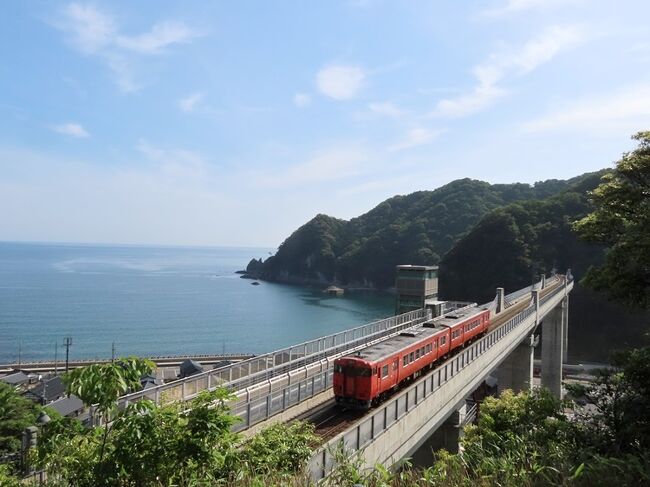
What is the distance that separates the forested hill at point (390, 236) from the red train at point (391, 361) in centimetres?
9732

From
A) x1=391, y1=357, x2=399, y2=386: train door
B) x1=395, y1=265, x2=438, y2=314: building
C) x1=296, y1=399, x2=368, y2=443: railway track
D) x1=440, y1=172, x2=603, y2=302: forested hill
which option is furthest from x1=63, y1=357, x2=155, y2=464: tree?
x1=440, y1=172, x2=603, y2=302: forested hill

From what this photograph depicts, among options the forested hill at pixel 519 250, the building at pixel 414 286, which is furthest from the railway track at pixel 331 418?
the forested hill at pixel 519 250

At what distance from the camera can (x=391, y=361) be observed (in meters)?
15.1

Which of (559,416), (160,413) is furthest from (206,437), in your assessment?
(559,416)

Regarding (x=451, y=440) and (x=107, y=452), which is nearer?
(x=107, y=452)

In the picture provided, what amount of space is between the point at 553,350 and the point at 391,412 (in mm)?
42442

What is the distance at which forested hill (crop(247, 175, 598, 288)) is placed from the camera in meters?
129

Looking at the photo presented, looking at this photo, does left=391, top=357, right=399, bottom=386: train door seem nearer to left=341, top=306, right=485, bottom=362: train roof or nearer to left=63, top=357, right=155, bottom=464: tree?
left=341, top=306, right=485, bottom=362: train roof

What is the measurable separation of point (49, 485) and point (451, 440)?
1722 centimetres

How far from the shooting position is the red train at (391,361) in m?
13.7

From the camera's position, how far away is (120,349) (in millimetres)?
58969

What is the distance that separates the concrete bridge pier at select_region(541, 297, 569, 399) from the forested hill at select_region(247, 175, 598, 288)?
214 feet

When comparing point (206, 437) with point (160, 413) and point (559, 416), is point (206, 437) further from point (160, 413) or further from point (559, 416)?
point (559, 416)

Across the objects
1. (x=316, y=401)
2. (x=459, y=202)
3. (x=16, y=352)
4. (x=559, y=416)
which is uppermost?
(x=459, y=202)
